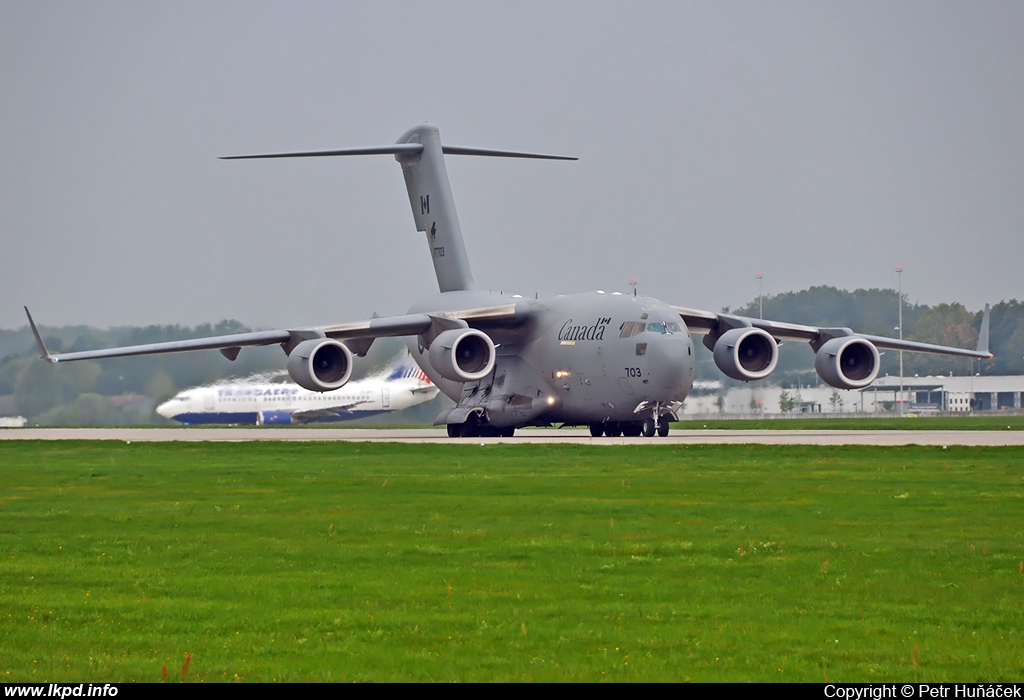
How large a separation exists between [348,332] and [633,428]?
784cm

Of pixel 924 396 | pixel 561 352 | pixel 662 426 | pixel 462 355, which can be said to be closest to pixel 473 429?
pixel 462 355

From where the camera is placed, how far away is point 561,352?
35.7 m

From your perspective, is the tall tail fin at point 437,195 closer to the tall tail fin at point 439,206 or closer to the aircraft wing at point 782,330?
the tall tail fin at point 439,206

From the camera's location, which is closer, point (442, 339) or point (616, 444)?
point (616, 444)

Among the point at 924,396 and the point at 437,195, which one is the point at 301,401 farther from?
the point at 924,396

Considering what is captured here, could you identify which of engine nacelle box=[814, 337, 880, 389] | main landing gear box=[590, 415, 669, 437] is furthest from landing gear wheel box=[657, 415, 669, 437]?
engine nacelle box=[814, 337, 880, 389]

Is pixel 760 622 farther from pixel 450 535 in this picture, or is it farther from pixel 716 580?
pixel 450 535

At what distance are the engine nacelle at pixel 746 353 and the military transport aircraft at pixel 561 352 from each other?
0.03m

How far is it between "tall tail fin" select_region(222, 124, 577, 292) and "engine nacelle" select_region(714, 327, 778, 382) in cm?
947

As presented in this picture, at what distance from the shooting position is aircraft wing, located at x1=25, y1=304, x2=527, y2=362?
36.1m

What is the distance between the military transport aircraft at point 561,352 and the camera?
33719 mm

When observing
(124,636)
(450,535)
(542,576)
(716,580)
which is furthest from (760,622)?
(450,535)
